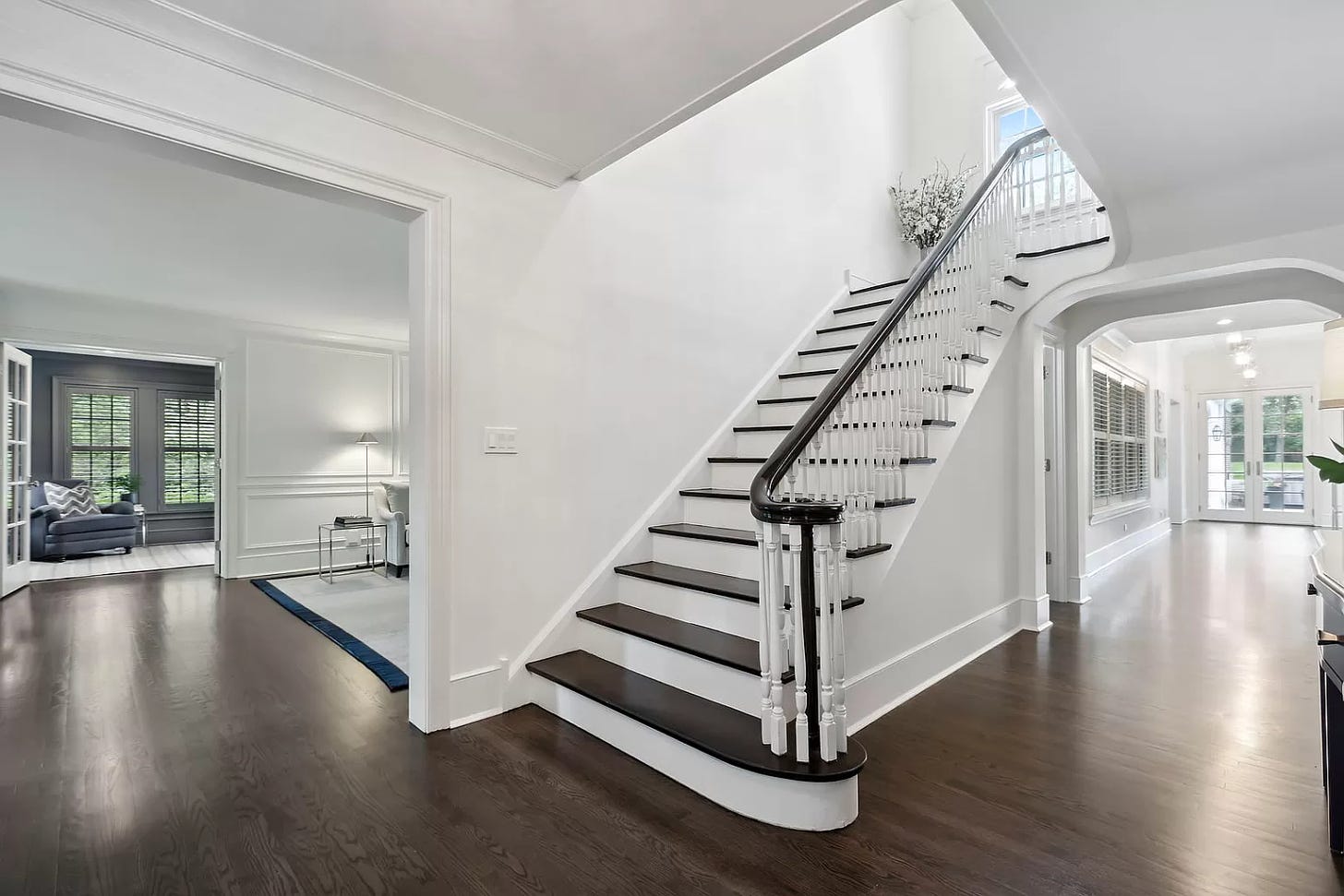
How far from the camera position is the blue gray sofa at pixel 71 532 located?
7344 mm

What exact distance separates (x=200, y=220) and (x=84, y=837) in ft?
11.6

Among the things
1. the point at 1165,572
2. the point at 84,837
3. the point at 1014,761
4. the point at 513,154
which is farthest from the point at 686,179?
the point at 1165,572

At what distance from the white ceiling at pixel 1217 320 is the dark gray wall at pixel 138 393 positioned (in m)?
11.6

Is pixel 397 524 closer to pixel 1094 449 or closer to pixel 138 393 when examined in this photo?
pixel 138 393

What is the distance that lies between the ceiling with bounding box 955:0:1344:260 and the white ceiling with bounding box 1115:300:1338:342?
1613mm

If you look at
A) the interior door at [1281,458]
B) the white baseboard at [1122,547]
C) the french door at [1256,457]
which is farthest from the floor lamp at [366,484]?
the interior door at [1281,458]

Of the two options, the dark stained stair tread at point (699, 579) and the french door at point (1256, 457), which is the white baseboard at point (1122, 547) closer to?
the french door at point (1256, 457)

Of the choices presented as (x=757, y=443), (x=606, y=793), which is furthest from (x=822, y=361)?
(x=606, y=793)

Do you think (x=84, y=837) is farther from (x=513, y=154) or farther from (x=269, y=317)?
(x=269, y=317)

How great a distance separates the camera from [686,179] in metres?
3.85

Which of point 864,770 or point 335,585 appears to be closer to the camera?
point 864,770

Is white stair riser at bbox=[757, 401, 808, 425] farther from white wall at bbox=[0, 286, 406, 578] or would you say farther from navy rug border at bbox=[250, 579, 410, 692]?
white wall at bbox=[0, 286, 406, 578]

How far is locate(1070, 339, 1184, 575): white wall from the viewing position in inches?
233

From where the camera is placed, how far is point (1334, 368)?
8.19 ft
